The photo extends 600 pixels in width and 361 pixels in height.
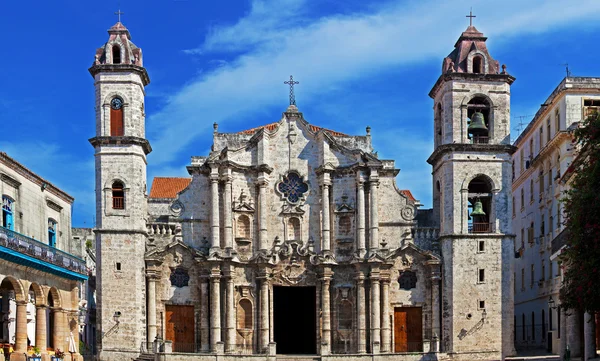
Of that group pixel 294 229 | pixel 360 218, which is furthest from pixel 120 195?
pixel 360 218

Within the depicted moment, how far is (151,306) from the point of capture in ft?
137

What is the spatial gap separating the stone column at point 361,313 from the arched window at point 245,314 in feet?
16.6

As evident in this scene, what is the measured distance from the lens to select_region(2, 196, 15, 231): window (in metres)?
38.5

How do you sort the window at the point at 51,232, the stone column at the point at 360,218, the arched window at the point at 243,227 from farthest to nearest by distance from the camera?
1. the window at the point at 51,232
2. the arched window at the point at 243,227
3. the stone column at the point at 360,218

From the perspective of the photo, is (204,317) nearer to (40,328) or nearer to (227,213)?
(227,213)

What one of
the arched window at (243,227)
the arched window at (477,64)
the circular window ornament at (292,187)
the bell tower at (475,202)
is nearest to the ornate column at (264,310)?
the arched window at (243,227)

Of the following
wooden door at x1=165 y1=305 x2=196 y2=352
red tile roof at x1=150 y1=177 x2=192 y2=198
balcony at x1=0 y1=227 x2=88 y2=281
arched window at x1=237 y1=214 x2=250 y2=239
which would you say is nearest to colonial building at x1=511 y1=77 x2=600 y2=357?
arched window at x1=237 y1=214 x2=250 y2=239

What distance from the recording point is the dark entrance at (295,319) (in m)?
44.2

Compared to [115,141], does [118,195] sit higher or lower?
lower

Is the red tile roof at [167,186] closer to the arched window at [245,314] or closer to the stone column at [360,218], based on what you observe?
the arched window at [245,314]

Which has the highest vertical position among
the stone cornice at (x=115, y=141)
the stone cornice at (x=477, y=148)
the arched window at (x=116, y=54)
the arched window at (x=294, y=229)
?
the arched window at (x=116, y=54)

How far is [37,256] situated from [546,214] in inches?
1020

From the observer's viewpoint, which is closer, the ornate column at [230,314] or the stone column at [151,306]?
the stone column at [151,306]

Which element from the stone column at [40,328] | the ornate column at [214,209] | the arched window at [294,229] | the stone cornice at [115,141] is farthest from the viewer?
the arched window at [294,229]
